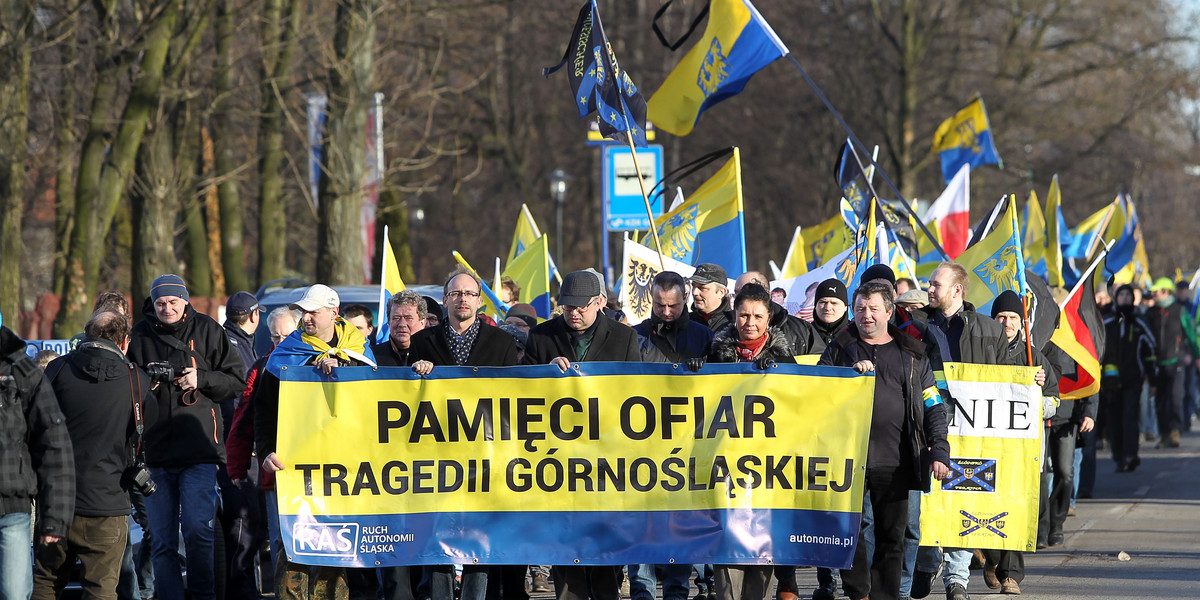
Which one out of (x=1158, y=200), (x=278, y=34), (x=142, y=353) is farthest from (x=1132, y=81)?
(x=1158, y=200)

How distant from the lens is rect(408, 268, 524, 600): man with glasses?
7281mm

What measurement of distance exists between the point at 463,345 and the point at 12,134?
12.1 m

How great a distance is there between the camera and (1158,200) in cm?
6794

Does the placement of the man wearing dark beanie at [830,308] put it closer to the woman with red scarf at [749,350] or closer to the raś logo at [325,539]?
the woman with red scarf at [749,350]

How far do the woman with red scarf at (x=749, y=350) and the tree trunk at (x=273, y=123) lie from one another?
13.1 m

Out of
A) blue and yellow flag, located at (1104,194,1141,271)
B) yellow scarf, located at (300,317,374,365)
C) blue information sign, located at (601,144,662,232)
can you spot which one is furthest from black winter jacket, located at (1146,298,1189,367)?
yellow scarf, located at (300,317,374,365)

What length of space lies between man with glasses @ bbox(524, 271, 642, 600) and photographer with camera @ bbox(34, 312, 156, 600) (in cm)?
198

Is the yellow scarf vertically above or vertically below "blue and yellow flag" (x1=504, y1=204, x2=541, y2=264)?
below

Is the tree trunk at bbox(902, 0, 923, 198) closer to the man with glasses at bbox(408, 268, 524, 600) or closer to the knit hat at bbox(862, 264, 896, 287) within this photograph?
the knit hat at bbox(862, 264, 896, 287)

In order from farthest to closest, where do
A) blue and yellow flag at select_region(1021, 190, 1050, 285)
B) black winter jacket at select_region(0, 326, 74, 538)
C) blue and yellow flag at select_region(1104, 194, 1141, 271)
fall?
blue and yellow flag at select_region(1104, 194, 1141, 271), blue and yellow flag at select_region(1021, 190, 1050, 285), black winter jacket at select_region(0, 326, 74, 538)

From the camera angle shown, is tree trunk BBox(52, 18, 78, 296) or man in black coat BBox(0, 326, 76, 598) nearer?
man in black coat BBox(0, 326, 76, 598)

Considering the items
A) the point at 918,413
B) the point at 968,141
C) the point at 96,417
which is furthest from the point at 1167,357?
the point at 96,417

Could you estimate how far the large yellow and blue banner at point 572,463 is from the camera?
7172mm

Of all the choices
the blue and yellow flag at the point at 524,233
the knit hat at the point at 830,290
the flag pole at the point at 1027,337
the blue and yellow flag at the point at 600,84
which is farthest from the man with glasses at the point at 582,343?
the blue and yellow flag at the point at 524,233
